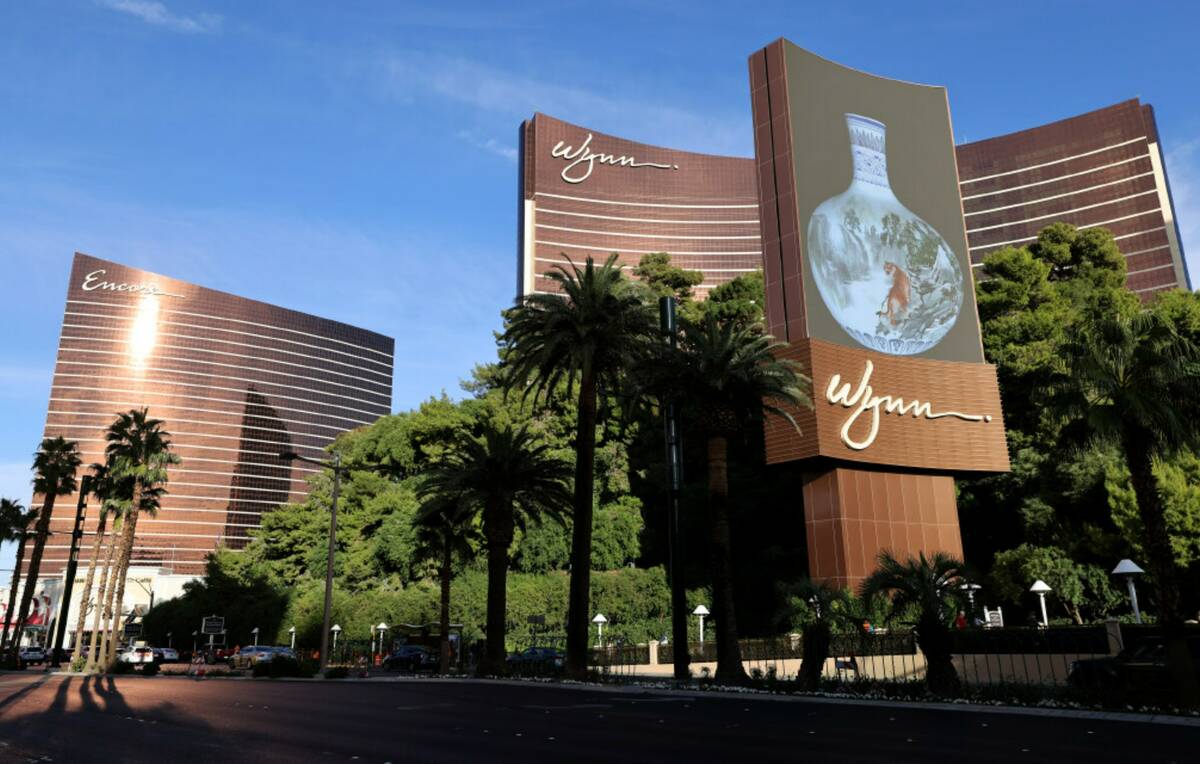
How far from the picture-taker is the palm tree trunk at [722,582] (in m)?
27.0

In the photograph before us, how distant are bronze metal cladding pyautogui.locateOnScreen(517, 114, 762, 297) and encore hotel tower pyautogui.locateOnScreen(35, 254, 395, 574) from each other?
249 feet

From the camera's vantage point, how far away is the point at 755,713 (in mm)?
17641

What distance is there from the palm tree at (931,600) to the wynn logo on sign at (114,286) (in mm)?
185232

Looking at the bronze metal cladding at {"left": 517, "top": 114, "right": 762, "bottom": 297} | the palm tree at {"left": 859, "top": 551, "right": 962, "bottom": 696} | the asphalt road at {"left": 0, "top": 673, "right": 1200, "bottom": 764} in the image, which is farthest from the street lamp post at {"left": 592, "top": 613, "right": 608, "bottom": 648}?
the bronze metal cladding at {"left": 517, "top": 114, "right": 762, "bottom": 297}

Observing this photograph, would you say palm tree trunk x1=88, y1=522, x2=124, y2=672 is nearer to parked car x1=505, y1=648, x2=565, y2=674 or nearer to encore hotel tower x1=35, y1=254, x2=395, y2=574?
parked car x1=505, y1=648, x2=565, y2=674

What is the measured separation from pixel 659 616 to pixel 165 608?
4745 centimetres

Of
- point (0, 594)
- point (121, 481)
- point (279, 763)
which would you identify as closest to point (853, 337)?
point (279, 763)

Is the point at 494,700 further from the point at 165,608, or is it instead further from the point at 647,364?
the point at 165,608

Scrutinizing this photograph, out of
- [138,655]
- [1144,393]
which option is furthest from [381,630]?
[1144,393]

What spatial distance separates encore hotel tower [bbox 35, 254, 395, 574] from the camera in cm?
16925

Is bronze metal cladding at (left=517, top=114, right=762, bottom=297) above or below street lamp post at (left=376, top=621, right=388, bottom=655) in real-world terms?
above

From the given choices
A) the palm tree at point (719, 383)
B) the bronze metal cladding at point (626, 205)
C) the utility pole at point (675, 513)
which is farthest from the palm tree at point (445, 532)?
the bronze metal cladding at point (626, 205)

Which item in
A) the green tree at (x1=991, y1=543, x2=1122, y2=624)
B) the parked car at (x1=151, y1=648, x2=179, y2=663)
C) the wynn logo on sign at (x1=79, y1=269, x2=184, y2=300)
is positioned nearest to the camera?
the green tree at (x1=991, y1=543, x2=1122, y2=624)
